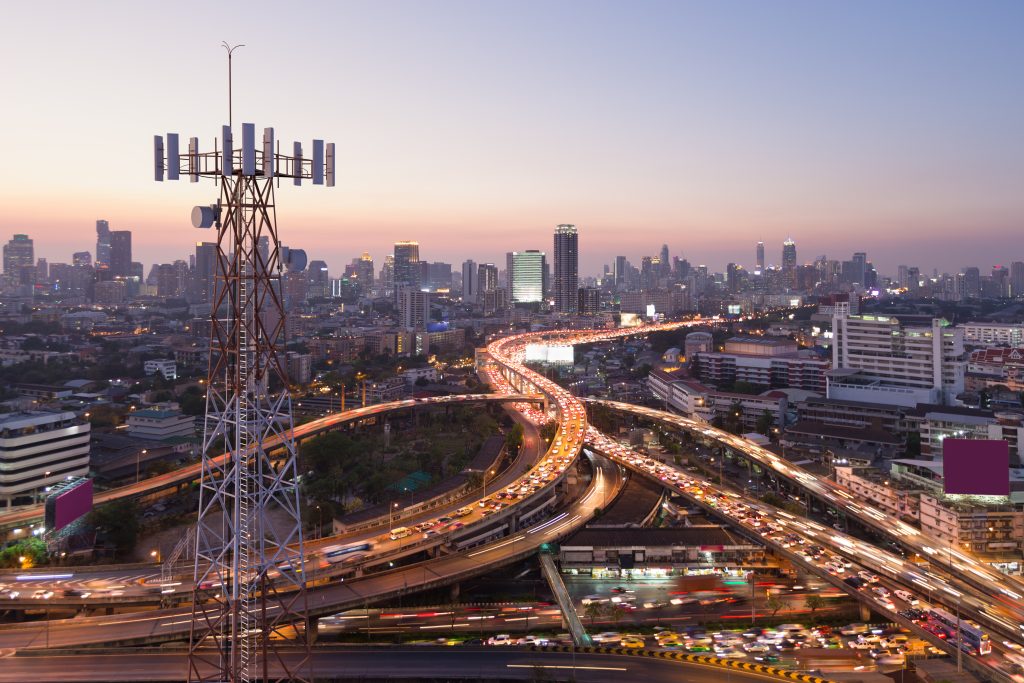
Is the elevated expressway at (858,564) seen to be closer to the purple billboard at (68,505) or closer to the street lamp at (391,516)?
the street lamp at (391,516)

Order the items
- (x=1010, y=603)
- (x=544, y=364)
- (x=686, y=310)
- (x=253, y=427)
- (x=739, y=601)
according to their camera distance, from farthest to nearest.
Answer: (x=686, y=310) → (x=544, y=364) → (x=739, y=601) → (x=1010, y=603) → (x=253, y=427)

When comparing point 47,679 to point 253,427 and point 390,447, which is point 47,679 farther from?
point 390,447

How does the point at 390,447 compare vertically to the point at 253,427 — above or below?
below

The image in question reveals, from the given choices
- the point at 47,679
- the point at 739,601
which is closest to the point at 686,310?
the point at 739,601

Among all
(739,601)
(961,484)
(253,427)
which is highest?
(253,427)

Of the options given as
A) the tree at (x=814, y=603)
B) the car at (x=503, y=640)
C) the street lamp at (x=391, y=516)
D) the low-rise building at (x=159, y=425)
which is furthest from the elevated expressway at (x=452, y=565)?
the tree at (x=814, y=603)

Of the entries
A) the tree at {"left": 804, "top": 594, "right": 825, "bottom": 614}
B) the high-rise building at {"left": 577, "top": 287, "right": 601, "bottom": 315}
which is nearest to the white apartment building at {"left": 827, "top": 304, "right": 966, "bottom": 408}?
the tree at {"left": 804, "top": 594, "right": 825, "bottom": 614}

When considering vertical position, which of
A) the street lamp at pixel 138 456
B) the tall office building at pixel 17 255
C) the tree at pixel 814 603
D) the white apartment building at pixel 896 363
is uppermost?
the tall office building at pixel 17 255

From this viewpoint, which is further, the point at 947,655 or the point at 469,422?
the point at 469,422
